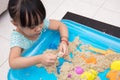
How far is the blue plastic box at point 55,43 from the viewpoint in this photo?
0.82 metres

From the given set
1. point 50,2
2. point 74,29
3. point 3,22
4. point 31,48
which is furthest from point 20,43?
point 50,2

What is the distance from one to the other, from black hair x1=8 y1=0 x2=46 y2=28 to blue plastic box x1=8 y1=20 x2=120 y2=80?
210mm

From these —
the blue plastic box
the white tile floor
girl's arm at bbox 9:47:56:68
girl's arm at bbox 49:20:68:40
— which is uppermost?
girl's arm at bbox 9:47:56:68

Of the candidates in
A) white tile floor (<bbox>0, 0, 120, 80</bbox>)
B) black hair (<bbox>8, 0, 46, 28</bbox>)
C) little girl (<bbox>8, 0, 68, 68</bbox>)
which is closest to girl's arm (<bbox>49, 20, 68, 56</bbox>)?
little girl (<bbox>8, 0, 68, 68</bbox>)

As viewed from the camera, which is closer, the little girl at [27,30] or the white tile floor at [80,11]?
the little girl at [27,30]

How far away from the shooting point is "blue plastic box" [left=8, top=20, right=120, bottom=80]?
0.82 m

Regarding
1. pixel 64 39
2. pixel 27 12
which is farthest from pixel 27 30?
pixel 64 39

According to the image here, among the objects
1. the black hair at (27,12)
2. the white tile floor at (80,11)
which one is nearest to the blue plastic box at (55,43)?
the black hair at (27,12)

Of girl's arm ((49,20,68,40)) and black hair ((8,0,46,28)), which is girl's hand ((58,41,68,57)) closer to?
girl's arm ((49,20,68,40))

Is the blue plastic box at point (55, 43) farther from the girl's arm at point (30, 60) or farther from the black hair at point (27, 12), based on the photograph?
the black hair at point (27, 12)

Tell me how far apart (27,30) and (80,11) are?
0.65 meters

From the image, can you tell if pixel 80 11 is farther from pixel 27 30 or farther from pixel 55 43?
pixel 27 30

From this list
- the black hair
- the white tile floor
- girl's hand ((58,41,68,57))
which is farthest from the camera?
the white tile floor

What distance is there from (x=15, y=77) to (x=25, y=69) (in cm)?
5
